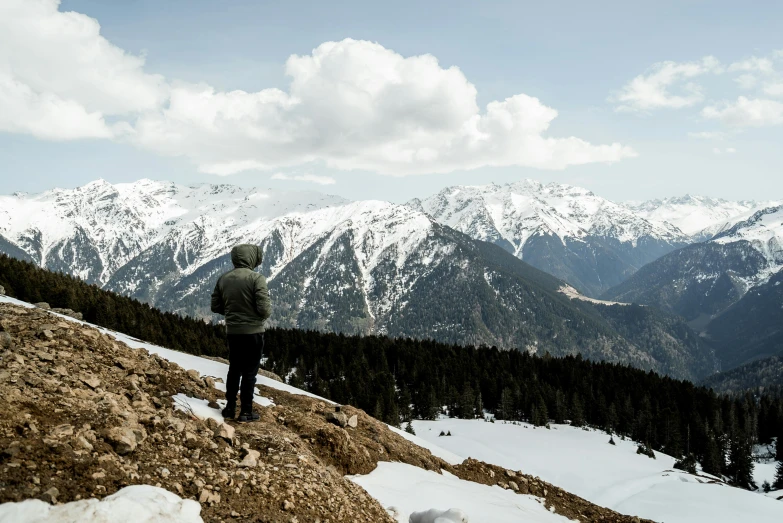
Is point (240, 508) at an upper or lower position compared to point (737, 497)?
upper

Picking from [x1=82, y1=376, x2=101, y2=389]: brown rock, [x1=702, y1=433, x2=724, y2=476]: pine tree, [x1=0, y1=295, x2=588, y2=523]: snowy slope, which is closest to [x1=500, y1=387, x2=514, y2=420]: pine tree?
[x1=702, y1=433, x2=724, y2=476]: pine tree

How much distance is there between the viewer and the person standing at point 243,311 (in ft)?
36.0

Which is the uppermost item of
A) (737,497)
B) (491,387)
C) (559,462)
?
(737,497)

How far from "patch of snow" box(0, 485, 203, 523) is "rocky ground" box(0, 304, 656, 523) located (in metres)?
0.18

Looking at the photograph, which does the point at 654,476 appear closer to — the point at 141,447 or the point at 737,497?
the point at 737,497

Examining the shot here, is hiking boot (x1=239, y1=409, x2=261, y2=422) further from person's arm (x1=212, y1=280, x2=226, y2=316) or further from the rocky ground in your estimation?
person's arm (x1=212, y1=280, x2=226, y2=316)

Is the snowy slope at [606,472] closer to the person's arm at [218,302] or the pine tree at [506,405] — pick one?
the pine tree at [506,405]

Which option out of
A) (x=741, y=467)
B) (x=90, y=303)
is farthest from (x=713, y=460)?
(x=90, y=303)

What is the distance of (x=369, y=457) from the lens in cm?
1243

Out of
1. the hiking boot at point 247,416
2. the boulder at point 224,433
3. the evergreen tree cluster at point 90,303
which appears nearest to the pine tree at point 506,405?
the evergreen tree cluster at point 90,303

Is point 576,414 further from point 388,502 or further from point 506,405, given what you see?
point 388,502

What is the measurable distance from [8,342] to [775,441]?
15149 centimetres

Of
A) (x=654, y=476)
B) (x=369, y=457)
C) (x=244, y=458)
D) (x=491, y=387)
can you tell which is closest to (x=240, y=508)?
(x=244, y=458)

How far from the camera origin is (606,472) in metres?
45.5
